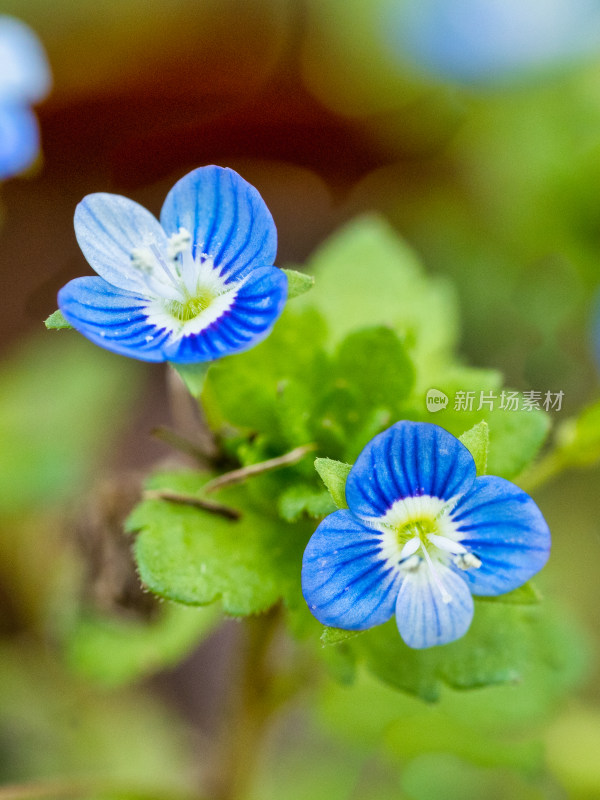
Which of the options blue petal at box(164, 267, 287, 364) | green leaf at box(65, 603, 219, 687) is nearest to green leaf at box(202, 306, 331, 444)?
blue petal at box(164, 267, 287, 364)

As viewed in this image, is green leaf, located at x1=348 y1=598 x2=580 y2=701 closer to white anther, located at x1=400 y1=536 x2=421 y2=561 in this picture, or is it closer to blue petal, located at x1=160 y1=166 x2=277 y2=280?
white anther, located at x1=400 y1=536 x2=421 y2=561

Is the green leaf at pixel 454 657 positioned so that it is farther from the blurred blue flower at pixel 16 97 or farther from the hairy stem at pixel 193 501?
the blurred blue flower at pixel 16 97

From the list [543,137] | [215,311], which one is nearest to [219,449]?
[215,311]

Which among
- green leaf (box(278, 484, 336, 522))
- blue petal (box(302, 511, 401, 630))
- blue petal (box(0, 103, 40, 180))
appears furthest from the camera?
blue petal (box(0, 103, 40, 180))

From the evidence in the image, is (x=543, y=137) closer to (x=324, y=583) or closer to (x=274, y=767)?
(x=274, y=767)

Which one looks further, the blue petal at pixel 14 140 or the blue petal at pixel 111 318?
the blue petal at pixel 14 140

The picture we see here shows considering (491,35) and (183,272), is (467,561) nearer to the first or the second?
(183,272)

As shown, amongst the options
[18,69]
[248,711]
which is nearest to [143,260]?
[248,711]

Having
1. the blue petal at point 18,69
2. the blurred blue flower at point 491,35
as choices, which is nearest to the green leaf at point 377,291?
the blue petal at point 18,69
